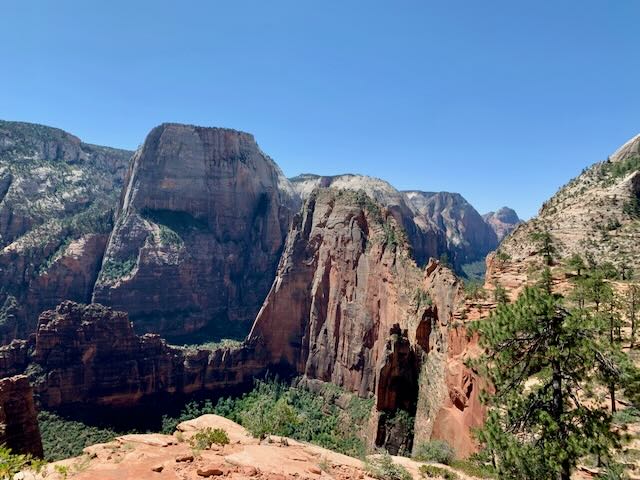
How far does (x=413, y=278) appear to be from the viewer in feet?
163

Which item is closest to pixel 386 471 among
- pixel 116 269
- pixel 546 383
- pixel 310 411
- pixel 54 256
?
pixel 546 383

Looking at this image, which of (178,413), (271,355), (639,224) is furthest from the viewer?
(271,355)

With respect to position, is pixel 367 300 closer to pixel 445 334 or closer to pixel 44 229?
pixel 445 334

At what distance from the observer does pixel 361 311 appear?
59719 mm

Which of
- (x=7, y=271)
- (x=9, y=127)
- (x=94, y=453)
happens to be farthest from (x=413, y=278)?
(x=9, y=127)

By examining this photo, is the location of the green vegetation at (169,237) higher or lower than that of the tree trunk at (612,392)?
higher

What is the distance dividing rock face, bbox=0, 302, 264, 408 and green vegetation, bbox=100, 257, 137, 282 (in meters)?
40.1

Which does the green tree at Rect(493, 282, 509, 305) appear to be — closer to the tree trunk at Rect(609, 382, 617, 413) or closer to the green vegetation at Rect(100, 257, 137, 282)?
the tree trunk at Rect(609, 382, 617, 413)

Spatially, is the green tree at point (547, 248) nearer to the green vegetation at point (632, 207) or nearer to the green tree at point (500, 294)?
the green tree at point (500, 294)

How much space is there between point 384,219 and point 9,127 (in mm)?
135376

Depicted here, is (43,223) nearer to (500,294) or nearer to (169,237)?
(169,237)

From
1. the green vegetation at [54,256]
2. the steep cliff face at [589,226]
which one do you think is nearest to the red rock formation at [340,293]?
the steep cliff face at [589,226]

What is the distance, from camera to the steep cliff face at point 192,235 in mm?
99250

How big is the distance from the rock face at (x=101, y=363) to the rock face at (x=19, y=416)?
16421mm
